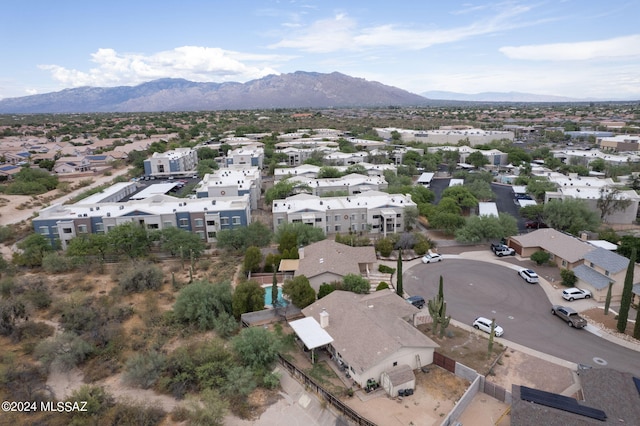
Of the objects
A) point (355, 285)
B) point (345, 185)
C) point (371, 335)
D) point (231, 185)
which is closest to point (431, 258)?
point (355, 285)

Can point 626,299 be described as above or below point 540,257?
above

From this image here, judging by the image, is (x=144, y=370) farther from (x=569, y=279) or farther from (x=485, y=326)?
(x=569, y=279)

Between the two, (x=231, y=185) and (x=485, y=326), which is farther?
(x=231, y=185)

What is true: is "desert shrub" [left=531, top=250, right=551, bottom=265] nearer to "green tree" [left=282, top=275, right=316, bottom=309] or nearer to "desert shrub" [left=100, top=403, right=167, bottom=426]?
"green tree" [left=282, top=275, right=316, bottom=309]

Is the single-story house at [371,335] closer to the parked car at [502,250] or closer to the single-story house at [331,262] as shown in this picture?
the single-story house at [331,262]

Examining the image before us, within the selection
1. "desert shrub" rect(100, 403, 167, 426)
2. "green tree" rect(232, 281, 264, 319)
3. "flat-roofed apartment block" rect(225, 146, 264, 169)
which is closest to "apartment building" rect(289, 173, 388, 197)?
"flat-roofed apartment block" rect(225, 146, 264, 169)

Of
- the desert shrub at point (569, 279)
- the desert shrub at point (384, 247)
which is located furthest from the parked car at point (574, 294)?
the desert shrub at point (384, 247)

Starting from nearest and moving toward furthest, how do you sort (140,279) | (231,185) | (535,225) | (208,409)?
1. (208,409)
2. (140,279)
3. (535,225)
4. (231,185)
